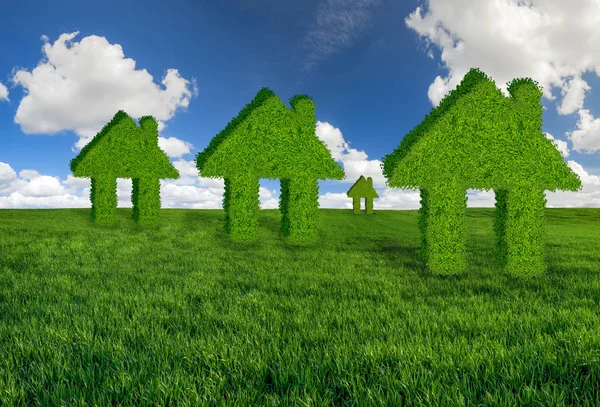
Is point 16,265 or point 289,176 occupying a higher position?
point 289,176

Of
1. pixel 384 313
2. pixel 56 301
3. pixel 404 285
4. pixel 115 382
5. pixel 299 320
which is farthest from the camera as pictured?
pixel 404 285

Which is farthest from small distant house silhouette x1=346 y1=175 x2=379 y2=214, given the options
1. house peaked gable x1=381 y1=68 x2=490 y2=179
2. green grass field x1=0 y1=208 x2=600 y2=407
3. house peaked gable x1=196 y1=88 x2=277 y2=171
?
green grass field x1=0 y1=208 x2=600 y2=407

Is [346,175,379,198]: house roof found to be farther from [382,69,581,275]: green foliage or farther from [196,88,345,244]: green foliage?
[382,69,581,275]: green foliage

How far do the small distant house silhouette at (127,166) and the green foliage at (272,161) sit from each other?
663 cm

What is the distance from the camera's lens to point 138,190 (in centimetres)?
2236

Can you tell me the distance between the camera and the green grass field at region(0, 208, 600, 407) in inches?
147

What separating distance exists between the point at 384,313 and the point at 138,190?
19.2 m

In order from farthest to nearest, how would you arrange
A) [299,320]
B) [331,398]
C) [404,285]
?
[404,285] < [299,320] < [331,398]

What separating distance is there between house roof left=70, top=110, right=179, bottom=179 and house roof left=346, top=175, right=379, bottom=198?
16.4 m

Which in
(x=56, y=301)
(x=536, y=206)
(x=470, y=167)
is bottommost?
(x=56, y=301)

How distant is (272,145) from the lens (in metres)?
17.2

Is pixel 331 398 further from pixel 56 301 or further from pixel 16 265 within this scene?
pixel 16 265

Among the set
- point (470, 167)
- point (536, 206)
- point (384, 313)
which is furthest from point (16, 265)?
point (536, 206)

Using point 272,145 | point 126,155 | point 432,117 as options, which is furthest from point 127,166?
point 432,117
